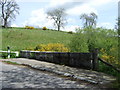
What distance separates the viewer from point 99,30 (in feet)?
52.6

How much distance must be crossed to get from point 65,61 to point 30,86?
5327mm

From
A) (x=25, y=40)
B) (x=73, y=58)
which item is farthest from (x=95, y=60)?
(x=25, y=40)

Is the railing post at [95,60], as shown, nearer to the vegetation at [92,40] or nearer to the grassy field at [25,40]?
the vegetation at [92,40]

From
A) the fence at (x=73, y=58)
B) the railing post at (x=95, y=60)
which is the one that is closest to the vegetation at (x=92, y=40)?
the fence at (x=73, y=58)

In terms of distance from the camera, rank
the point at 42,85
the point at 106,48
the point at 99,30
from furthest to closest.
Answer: the point at 99,30 → the point at 106,48 → the point at 42,85

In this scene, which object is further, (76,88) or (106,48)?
(106,48)

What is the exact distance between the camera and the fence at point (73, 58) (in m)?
9.05

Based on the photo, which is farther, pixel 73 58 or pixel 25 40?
pixel 25 40

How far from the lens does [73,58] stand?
34.1 ft

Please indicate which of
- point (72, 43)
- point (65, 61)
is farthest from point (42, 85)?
point (72, 43)

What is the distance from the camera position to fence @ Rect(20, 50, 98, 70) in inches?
356

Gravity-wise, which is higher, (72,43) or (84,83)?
(72,43)

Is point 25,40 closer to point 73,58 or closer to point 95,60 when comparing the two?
point 73,58

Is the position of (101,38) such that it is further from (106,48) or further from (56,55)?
(56,55)
